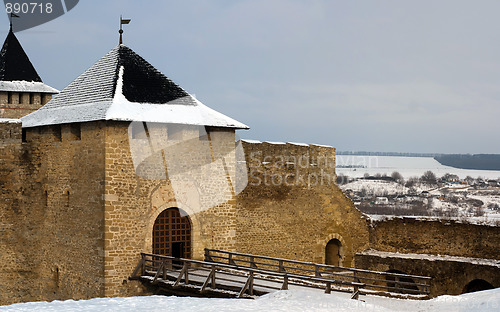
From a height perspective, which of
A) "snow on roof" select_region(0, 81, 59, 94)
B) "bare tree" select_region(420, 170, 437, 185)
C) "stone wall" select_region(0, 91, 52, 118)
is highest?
"snow on roof" select_region(0, 81, 59, 94)

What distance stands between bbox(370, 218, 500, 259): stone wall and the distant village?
83.0 feet

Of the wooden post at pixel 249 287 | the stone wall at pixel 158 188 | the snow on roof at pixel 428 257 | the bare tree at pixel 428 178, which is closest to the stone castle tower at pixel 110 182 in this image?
the stone wall at pixel 158 188

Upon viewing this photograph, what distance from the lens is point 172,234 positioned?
640 inches

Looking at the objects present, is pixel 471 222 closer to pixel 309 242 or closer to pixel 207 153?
pixel 309 242

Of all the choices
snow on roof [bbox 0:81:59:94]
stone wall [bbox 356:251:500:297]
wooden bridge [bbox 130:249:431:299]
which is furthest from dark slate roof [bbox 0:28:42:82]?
stone wall [bbox 356:251:500:297]

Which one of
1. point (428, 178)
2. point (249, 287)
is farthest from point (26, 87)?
point (428, 178)

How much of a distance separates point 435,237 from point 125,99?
12.3 m

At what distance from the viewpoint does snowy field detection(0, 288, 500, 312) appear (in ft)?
36.1

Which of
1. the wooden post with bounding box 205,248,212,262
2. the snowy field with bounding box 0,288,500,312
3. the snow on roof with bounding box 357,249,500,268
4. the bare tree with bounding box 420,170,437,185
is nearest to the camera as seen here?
the snowy field with bounding box 0,288,500,312

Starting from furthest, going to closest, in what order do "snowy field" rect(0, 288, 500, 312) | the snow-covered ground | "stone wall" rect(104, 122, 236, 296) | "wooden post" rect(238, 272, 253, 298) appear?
the snow-covered ground
"stone wall" rect(104, 122, 236, 296)
"wooden post" rect(238, 272, 253, 298)
"snowy field" rect(0, 288, 500, 312)

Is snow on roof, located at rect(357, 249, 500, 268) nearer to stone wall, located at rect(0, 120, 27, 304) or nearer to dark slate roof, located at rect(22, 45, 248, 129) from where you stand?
dark slate roof, located at rect(22, 45, 248, 129)

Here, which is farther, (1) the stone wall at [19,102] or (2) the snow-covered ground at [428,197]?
(2) the snow-covered ground at [428,197]

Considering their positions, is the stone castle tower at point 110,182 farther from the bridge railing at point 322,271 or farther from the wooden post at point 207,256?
the bridge railing at point 322,271

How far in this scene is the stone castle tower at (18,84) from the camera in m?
27.9
